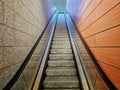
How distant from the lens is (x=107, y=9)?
2.75m

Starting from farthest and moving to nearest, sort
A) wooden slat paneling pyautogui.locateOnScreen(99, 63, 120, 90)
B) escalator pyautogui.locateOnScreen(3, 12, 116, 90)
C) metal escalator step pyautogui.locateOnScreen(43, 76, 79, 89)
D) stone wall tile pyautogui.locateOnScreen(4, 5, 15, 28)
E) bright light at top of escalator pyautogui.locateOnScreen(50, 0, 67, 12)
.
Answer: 1. bright light at top of escalator pyautogui.locateOnScreen(50, 0, 67, 12)
2. metal escalator step pyautogui.locateOnScreen(43, 76, 79, 89)
3. escalator pyautogui.locateOnScreen(3, 12, 116, 90)
4. stone wall tile pyautogui.locateOnScreen(4, 5, 15, 28)
5. wooden slat paneling pyautogui.locateOnScreen(99, 63, 120, 90)

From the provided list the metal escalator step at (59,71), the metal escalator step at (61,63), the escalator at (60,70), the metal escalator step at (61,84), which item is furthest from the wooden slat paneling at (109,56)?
the metal escalator step at (61,63)

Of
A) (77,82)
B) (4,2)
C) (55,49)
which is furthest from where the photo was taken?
(55,49)

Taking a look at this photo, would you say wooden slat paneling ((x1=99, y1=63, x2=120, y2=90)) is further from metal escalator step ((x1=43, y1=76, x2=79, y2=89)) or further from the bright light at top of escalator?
the bright light at top of escalator

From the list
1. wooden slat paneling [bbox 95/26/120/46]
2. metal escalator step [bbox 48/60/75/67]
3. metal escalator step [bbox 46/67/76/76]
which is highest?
wooden slat paneling [bbox 95/26/120/46]

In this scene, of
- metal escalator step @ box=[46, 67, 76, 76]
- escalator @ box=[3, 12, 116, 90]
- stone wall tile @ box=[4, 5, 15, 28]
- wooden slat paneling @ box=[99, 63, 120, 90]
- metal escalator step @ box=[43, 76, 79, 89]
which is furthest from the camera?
metal escalator step @ box=[46, 67, 76, 76]

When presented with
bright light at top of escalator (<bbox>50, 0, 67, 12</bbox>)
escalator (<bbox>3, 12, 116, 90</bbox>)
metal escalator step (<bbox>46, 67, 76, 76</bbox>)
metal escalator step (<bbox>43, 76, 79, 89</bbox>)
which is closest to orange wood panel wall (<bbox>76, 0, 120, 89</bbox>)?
escalator (<bbox>3, 12, 116, 90</bbox>)

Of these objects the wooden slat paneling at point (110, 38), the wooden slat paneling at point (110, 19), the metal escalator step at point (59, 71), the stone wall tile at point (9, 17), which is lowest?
the metal escalator step at point (59, 71)

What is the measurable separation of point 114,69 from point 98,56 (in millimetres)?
874

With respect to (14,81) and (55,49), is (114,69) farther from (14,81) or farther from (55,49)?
(55,49)

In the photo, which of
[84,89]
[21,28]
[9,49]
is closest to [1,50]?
[9,49]

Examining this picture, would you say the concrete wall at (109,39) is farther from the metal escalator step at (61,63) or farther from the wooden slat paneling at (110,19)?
the metal escalator step at (61,63)

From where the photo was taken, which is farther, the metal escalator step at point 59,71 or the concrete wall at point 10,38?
the metal escalator step at point 59,71

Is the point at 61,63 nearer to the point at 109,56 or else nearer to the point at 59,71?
the point at 59,71
